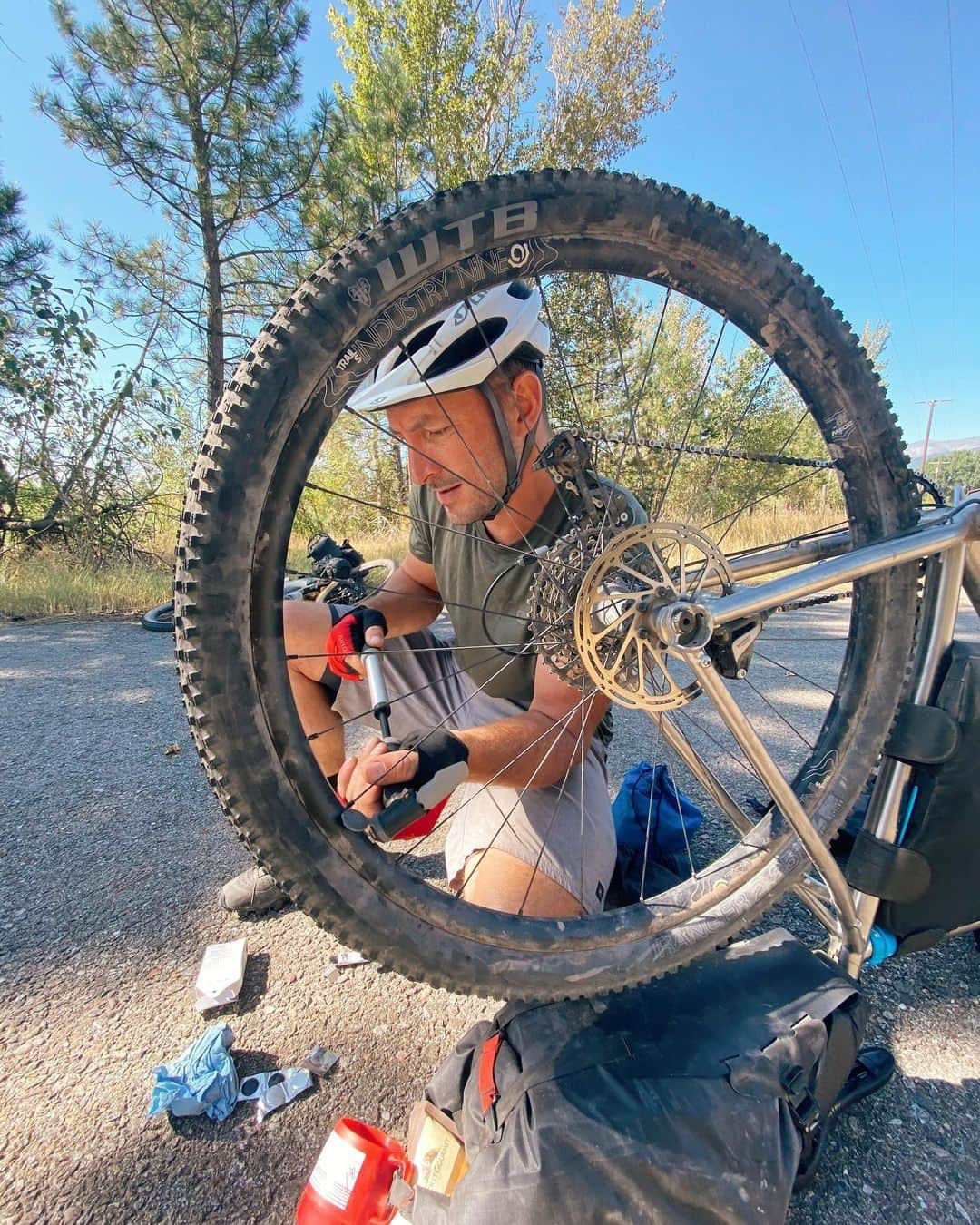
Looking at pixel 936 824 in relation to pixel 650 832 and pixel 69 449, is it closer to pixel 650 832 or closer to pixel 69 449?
pixel 650 832

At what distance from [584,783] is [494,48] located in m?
14.0

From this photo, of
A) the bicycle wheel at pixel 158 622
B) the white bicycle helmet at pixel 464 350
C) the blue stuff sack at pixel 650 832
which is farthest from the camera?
the bicycle wheel at pixel 158 622

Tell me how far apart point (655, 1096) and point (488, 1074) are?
0.26 meters

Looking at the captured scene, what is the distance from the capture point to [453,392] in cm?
135

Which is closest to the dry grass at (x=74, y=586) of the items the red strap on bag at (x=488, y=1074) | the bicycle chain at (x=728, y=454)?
the bicycle chain at (x=728, y=454)

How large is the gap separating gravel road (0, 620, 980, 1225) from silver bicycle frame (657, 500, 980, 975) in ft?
0.92

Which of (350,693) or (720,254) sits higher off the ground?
(720,254)

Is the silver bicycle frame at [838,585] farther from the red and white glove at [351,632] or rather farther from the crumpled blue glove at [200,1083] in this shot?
the crumpled blue glove at [200,1083]

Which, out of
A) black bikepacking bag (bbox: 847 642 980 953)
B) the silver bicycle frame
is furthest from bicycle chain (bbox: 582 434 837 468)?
black bikepacking bag (bbox: 847 642 980 953)

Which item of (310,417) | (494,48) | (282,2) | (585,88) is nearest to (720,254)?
(310,417)

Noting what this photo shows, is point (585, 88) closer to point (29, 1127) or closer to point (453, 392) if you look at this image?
point (453, 392)

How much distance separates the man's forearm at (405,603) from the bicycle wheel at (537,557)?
72cm

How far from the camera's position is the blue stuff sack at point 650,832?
1613 millimetres

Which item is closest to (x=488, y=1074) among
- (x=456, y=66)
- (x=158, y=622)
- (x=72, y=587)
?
(x=158, y=622)
